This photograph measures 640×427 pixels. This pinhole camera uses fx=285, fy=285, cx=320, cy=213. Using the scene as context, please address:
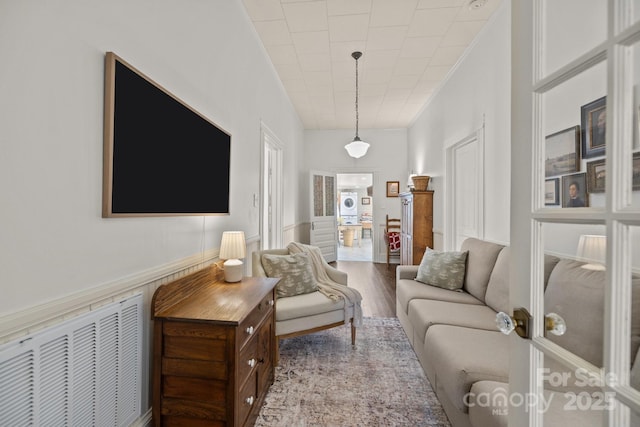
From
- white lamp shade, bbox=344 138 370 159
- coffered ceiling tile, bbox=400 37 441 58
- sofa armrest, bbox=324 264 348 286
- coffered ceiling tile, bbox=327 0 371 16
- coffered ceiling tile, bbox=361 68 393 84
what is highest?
coffered ceiling tile, bbox=361 68 393 84

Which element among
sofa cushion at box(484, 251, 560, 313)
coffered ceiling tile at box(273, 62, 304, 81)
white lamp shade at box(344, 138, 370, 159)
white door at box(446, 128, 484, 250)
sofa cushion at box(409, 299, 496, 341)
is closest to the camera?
sofa cushion at box(409, 299, 496, 341)

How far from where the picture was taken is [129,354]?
131 centimetres

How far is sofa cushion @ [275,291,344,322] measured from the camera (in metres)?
2.31

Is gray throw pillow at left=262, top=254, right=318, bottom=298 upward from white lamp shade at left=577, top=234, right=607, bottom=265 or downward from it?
downward

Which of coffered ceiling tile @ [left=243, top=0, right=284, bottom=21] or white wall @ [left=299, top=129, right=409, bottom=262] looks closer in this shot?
coffered ceiling tile @ [left=243, top=0, right=284, bottom=21]

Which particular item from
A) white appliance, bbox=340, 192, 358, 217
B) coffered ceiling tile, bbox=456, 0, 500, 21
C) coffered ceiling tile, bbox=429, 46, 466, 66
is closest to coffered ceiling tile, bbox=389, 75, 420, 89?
coffered ceiling tile, bbox=429, 46, 466, 66

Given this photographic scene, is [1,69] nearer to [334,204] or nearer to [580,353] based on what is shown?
[580,353]

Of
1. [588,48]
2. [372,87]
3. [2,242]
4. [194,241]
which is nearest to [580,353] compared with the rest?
[588,48]

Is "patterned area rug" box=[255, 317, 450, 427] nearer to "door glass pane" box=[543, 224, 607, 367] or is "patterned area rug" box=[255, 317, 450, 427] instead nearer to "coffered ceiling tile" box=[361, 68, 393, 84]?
"door glass pane" box=[543, 224, 607, 367]

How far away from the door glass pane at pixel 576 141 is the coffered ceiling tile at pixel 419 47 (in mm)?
2985

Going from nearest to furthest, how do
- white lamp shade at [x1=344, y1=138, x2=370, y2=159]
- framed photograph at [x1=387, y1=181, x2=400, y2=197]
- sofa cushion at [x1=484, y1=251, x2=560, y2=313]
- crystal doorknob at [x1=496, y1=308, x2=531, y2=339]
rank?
crystal doorknob at [x1=496, y1=308, x2=531, y2=339] → sofa cushion at [x1=484, y1=251, x2=560, y2=313] → white lamp shade at [x1=344, y1=138, x2=370, y2=159] → framed photograph at [x1=387, y1=181, x2=400, y2=197]

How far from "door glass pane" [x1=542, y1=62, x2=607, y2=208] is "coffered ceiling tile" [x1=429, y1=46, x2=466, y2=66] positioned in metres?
3.26

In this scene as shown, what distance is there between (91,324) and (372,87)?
4.45 m

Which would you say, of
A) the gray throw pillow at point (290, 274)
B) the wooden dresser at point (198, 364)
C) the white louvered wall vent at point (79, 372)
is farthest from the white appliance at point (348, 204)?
the white louvered wall vent at point (79, 372)
